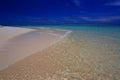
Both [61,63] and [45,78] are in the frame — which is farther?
[61,63]

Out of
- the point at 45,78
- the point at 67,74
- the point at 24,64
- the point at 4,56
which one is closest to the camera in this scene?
the point at 45,78

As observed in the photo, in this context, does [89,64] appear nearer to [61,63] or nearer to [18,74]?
[61,63]

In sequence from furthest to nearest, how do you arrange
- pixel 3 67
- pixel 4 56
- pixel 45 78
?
pixel 4 56, pixel 3 67, pixel 45 78

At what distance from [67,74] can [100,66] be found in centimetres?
117

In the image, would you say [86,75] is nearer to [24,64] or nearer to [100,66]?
[100,66]

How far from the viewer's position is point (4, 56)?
4.64m

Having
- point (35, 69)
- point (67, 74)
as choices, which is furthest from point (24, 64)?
point (67, 74)

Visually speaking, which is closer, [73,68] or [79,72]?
[79,72]

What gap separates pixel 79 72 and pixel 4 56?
246 cm

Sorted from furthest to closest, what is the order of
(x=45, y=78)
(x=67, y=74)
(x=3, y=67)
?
(x=3, y=67) → (x=67, y=74) → (x=45, y=78)

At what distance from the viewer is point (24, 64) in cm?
412

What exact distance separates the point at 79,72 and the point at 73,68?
0.30 m

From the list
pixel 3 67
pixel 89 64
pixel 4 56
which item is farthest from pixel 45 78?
pixel 4 56

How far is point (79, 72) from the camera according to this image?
3.69 m
